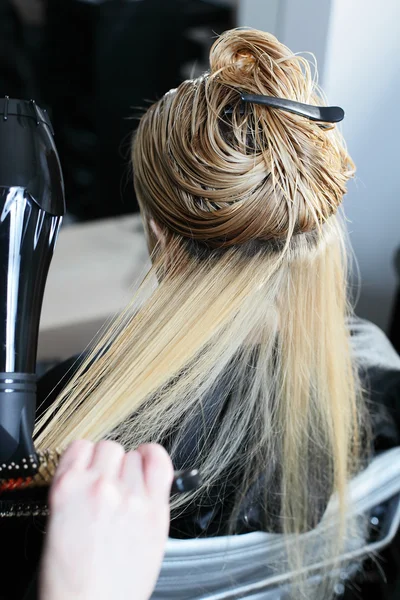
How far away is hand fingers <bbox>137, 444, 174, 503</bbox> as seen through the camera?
0.42m

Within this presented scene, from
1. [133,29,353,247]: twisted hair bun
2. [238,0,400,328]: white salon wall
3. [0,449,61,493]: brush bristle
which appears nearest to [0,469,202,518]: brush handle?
[0,449,61,493]: brush bristle

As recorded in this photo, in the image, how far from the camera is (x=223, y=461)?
2.38 feet

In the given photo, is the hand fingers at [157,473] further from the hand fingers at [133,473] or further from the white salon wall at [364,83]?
the white salon wall at [364,83]

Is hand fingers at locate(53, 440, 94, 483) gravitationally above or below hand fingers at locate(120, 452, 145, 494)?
above

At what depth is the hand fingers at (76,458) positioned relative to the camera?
0.42 m

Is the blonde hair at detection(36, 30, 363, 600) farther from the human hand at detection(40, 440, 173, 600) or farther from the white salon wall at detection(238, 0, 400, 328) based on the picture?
the white salon wall at detection(238, 0, 400, 328)

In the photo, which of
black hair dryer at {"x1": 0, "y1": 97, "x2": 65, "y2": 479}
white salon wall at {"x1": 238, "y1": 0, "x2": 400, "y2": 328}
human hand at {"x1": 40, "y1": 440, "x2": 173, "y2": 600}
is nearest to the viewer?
human hand at {"x1": 40, "y1": 440, "x2": 173, "y2": 600}

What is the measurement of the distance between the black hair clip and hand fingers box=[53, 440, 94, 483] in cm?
33

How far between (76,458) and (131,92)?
186 centimetres

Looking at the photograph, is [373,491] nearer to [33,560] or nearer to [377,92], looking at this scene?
[33,560]

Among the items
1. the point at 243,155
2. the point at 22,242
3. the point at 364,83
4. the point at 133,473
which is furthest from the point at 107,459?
the point at 364,83

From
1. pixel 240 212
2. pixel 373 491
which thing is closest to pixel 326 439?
pixel 373 491

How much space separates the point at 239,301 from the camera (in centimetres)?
65

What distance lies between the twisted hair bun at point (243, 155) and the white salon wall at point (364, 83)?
0.41 meters
